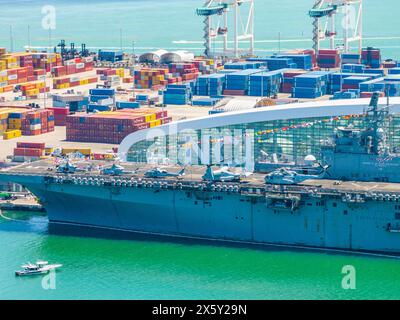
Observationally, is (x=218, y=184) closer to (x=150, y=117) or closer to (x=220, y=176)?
(x=220, y=176)

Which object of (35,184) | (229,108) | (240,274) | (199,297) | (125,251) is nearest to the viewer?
(199,297)

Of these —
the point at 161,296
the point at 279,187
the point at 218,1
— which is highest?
the point at 218,1

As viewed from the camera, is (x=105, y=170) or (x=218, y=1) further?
(x=218, y=1)

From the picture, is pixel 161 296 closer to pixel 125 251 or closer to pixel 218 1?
pixel 125 251

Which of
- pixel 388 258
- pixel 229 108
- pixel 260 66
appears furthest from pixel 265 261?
pixel 260 66

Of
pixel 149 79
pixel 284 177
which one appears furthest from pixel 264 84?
pixel 284 177

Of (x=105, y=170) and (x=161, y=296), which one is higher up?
(x=105, y=170)

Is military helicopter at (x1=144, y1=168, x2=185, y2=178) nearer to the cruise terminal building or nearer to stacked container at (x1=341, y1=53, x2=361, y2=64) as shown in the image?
the cruise terminal building
